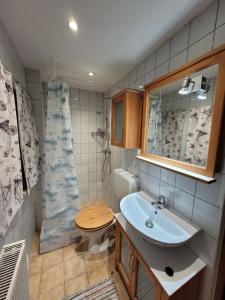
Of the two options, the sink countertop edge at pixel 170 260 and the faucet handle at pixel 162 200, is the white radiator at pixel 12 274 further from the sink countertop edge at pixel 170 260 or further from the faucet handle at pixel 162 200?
the faucet handle at pixel 162 200

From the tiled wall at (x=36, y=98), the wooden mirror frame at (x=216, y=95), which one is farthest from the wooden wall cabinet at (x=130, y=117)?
the tiled wall at (x=36, y=98)

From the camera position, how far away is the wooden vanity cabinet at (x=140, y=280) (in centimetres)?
83

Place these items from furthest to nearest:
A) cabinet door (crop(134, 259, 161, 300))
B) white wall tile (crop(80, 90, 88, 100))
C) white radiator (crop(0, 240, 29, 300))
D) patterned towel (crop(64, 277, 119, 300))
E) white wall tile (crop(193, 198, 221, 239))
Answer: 1. white wall tile (crop(80, 90, 88, 100))
2. patterned towel (crop(64, 277, 119, 300))
3. cabinet door (crop(134, 259, 161, 300))
4. white wall tile (crop(193, 198, 221, 239))
5. white radiator (crop(0, 240, 29, 300))

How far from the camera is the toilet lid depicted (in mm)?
1572

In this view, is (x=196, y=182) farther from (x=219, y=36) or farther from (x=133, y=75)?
(x=133, y=75)

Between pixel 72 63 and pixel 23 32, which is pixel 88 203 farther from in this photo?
pixel 23 32

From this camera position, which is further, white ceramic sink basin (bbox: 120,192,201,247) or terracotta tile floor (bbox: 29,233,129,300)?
terracotta tile floor (bbox: 29,233,129,300)

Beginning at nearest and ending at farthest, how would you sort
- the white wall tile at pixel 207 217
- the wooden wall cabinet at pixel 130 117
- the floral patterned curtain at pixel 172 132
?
the white wall tile at pixel 207 217
the floral patterned curtain at pixel 172 132
the wooden wall cabinet at pixel 130 117

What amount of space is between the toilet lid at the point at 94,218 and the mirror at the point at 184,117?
1010mm

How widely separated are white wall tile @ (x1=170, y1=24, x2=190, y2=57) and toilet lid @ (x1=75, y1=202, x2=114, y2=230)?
1840mm

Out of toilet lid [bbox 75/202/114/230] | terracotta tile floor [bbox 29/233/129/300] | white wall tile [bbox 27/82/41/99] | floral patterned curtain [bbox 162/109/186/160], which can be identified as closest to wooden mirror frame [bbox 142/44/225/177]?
floral patterned curtain [bbox 162/109/186/160]

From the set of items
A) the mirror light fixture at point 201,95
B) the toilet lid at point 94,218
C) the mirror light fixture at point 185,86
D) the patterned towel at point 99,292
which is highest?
the mirror light fixture at point 185,86

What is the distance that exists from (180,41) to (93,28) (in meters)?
0.68

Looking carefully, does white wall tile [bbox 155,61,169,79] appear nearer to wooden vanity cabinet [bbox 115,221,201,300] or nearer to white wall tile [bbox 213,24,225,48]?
white wall tile [bbox 213,24,225,48]
